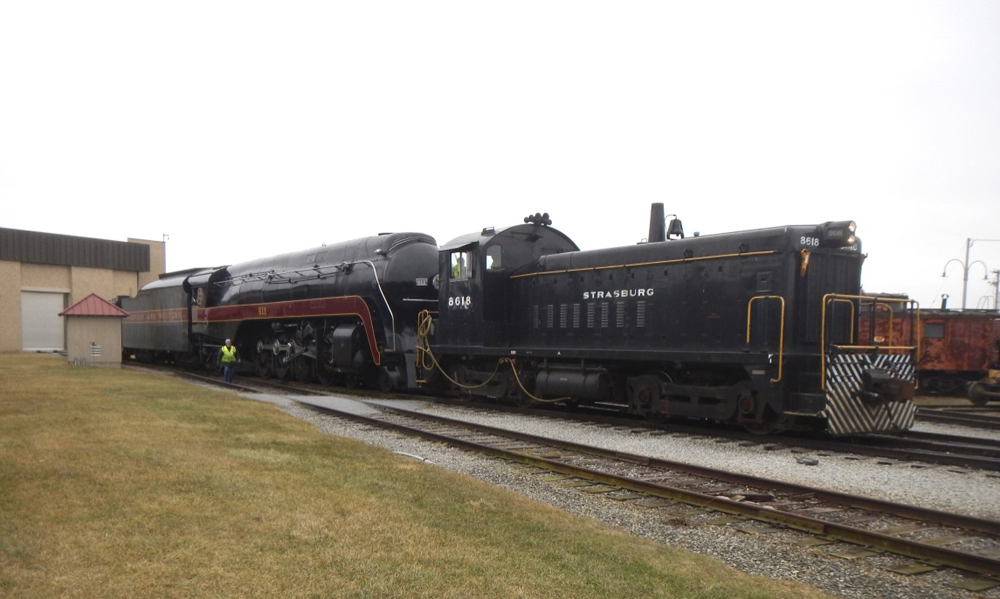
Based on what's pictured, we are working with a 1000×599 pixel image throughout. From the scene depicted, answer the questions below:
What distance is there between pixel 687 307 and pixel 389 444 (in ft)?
18.2

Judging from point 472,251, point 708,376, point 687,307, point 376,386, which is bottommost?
point 376,386

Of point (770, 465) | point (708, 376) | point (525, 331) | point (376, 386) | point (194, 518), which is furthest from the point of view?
point (376, 386)

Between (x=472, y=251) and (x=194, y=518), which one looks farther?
(x=472, y=251)

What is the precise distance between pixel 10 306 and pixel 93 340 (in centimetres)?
2605

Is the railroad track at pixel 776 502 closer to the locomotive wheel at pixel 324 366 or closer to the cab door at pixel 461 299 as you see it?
the cab door at pixel 461 299

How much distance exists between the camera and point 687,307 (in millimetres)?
13320

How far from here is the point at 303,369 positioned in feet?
77.6

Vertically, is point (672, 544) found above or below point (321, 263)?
below

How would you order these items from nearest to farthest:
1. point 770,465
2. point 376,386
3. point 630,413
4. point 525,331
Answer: point 770,465, point 630,413, point 525,331, point 376,386

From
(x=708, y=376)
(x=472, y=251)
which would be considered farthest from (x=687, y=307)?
(x=472, y=251)

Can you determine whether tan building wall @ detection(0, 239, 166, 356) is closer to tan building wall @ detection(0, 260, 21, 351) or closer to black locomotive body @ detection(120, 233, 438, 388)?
tan building wall @ detection(0, 260, 21, 351)

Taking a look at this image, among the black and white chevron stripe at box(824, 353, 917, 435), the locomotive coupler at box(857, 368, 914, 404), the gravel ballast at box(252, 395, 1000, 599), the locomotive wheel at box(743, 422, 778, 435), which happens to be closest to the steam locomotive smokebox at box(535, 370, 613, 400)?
the gravel ballast at box(252, 395, 1000, 599)

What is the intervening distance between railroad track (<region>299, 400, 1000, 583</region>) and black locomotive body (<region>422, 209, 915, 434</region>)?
3115 millimetres

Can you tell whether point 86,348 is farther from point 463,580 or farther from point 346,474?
point 463,580
